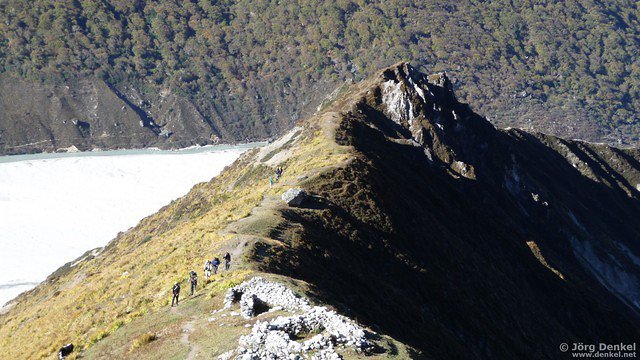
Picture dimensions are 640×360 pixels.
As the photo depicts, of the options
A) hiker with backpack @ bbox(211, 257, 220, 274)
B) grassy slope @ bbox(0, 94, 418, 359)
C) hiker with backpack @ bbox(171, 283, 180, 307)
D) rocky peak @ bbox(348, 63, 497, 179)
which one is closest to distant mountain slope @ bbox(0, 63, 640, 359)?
grassy slope @ bbox(0, 94, 418, 359)

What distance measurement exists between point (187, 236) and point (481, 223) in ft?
127

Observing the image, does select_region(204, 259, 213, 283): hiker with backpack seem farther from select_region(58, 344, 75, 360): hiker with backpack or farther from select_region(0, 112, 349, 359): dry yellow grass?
select_region(58, 344, 75, 360): hiker with backpack

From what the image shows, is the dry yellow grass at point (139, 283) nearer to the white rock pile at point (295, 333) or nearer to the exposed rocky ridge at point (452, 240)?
the exposed rocky ridge at point (452, 240)

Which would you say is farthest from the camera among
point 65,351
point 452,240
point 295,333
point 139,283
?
point 452,240

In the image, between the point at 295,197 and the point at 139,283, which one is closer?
the point at 139,283

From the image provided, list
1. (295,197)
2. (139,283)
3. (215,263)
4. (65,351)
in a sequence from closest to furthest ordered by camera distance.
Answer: (65,351) → (215,263) → (139,283) → (295,197)

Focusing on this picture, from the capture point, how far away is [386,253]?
2199 inches

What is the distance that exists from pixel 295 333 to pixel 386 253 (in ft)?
85.1

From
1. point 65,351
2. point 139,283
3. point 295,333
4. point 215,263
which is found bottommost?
point 65,351

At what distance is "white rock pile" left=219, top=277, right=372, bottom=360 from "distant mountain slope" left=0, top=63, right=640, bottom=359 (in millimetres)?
927

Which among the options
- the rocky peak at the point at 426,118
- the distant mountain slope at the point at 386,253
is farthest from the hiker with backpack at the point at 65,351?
the rocky peak at the point at 426,118

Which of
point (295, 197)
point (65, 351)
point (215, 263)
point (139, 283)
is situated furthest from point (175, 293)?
point (295, 197)

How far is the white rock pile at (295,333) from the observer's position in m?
28.2

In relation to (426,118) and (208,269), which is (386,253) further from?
(426,118)
